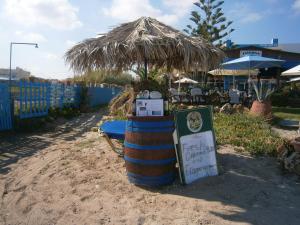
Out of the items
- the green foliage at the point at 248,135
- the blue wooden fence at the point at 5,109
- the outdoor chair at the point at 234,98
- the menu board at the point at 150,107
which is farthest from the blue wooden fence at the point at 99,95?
the menu board at the point at 150,107

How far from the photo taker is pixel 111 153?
21.1 ft

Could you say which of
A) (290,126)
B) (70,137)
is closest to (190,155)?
(70,137)

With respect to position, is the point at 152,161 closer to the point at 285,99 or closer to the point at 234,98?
the point at 234,98

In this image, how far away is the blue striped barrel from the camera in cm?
453

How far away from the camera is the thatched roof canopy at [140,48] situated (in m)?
5.00

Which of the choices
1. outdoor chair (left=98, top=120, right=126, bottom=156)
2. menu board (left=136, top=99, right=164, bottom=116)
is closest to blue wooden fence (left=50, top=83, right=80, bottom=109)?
outdoor chair (left=98, top=120, right=126, bottom=156)

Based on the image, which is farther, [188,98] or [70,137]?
[188,98]

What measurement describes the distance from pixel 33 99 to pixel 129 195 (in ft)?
24.1

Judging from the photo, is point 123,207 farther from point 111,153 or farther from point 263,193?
point 111,153

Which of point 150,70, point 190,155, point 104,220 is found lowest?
point 104,220

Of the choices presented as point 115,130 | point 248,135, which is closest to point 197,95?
point 248,135

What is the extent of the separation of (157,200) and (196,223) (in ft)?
2.41

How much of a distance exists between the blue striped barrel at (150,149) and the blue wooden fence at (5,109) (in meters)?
5.31

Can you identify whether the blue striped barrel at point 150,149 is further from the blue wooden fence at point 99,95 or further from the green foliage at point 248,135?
the blue wooden fence at point 99,95
